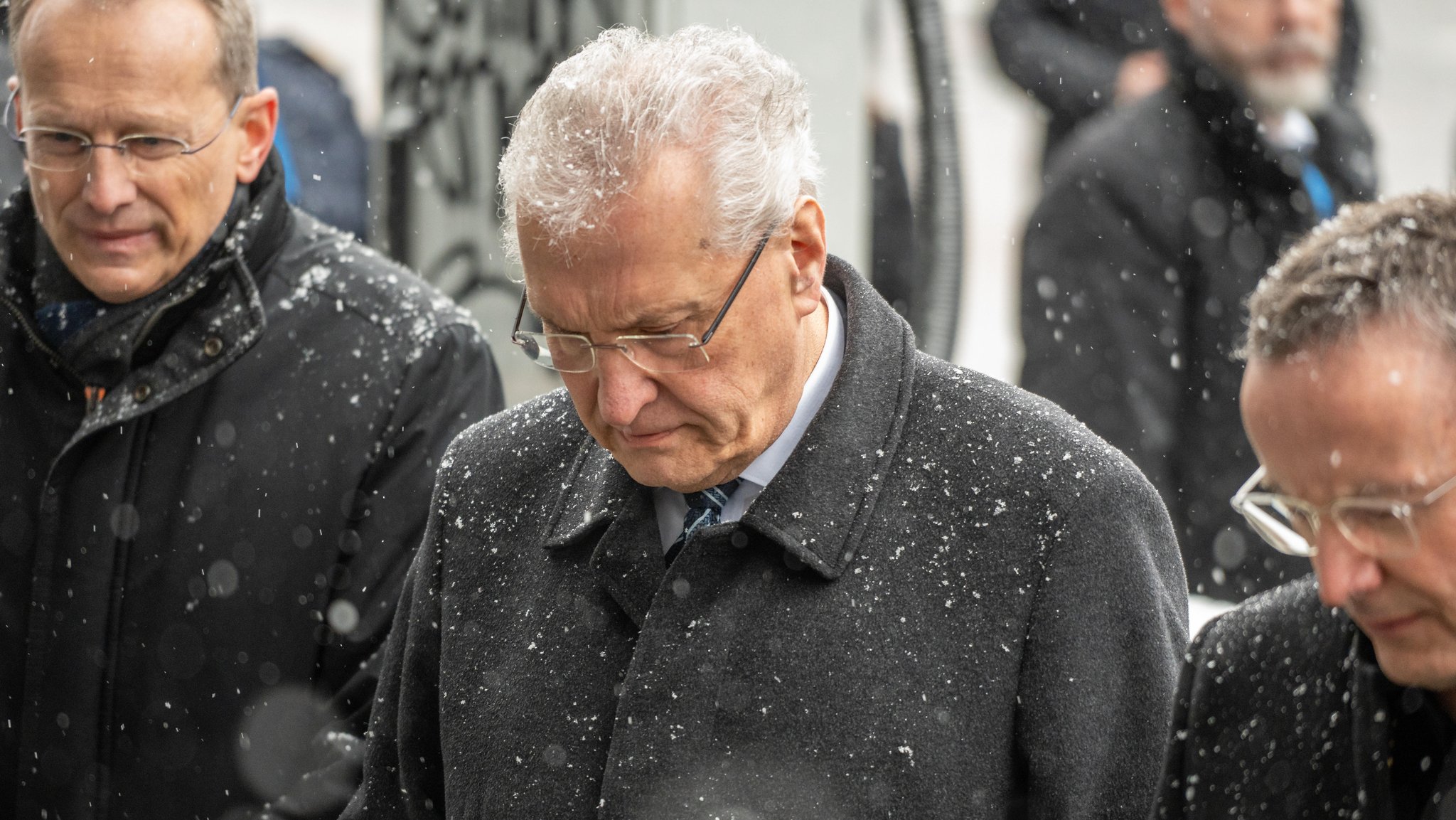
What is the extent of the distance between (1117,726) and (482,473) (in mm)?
906

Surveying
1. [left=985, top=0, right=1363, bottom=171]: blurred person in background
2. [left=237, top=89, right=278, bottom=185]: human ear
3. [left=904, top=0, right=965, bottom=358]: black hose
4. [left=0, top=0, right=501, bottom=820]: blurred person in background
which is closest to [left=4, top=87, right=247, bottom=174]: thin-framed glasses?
[left=0, top=0, right=501, bottom=820]: blurred person in background

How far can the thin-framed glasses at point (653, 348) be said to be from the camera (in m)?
1.89

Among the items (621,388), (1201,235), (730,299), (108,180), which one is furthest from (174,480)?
(1201,235)

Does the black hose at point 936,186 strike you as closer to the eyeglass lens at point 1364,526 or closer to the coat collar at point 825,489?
the coat collar at point 825,489

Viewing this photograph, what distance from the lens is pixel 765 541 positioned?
1979 mm

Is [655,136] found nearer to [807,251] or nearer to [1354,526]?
[807,251]

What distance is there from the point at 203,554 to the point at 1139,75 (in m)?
3.15

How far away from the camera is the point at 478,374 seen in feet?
9.14

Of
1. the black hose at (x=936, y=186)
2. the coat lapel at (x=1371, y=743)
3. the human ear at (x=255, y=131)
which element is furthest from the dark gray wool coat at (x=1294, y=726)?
the black hose at (x=936, y=186)

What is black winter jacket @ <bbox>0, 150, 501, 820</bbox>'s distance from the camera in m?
2.63

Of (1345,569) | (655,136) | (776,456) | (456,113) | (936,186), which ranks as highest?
(655,136)

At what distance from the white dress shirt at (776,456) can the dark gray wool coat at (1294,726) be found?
22.1 inches

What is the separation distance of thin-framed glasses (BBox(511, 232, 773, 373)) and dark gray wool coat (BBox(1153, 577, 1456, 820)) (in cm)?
64

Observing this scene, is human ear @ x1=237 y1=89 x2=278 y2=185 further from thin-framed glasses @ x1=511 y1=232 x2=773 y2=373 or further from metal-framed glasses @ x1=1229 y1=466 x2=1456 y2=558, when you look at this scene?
metal-framed glasses @ x1=1229 y1=466 x2=1456 y2=558
